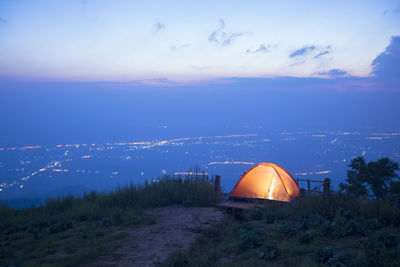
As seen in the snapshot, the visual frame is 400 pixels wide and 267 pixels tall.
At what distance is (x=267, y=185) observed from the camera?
9625mm

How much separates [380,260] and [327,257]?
65cm

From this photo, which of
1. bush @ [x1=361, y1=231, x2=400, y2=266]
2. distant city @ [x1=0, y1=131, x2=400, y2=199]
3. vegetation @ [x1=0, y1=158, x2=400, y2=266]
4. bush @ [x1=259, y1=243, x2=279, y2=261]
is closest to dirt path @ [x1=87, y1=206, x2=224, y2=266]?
vegetation @ [x1=0, y1=158, x2=400, y2=266]

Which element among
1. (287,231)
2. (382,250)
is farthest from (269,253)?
(382,250)

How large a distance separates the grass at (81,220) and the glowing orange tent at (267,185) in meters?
1.22

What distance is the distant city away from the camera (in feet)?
141

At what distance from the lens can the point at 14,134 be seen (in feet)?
289

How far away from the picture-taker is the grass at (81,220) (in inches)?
204

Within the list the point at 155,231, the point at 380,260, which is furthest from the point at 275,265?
the point at 155,231

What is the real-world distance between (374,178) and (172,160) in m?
43.5

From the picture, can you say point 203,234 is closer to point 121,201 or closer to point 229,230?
point 229,230

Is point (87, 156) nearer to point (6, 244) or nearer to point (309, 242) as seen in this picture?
point (6, 244)

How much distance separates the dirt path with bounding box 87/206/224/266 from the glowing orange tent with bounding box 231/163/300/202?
2.04m

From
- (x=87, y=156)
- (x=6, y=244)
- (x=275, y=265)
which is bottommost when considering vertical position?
(x=87, y=156)

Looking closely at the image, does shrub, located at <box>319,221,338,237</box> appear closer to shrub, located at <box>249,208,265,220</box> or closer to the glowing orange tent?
shrub, located at <box>249,208,265,220</box>
